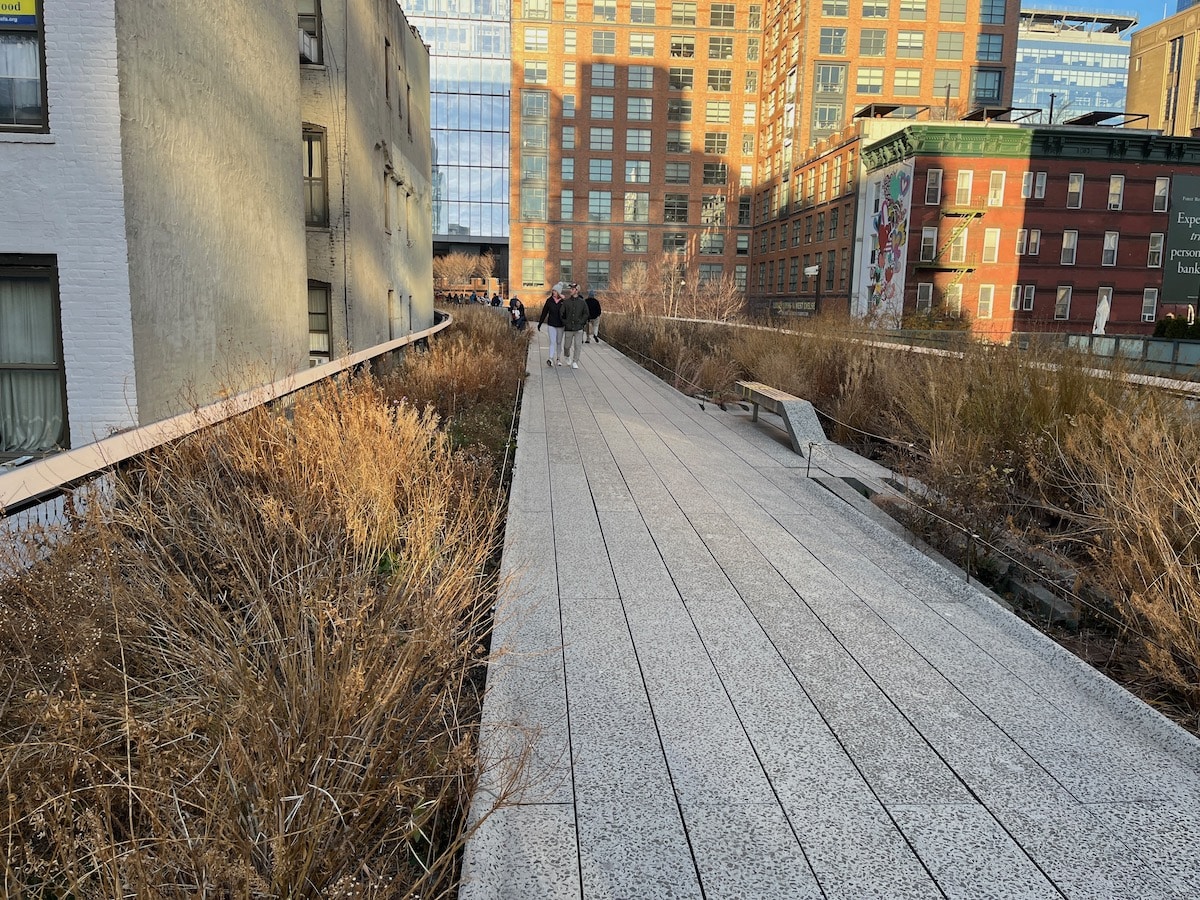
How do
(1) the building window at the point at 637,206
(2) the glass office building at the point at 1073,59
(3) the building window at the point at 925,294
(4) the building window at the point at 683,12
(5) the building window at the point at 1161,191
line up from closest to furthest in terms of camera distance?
(5) the building window at the point at 1161,191 < (3) the building window at the point at 925,294 < (4) the building window at the point at 683,12 < (1) the building window at the point at 637,206 < (2) the glass office building at the point at 1073,59

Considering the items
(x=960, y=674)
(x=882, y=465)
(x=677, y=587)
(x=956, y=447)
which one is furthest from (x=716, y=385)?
(x=960, y=674)

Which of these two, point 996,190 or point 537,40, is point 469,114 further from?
point 996,190

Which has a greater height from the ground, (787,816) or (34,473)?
(34,473)

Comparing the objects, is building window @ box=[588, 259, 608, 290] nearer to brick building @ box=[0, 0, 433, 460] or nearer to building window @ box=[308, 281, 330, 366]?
building window @ box=[308, 281, 330, 366]

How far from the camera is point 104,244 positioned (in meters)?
10.2

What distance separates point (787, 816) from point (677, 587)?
2.37 meters

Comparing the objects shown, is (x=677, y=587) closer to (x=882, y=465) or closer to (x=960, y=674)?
(x=960, y=674)

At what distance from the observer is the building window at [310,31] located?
19.2 meters

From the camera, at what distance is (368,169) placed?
22719mm

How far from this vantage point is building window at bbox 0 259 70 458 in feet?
34.1

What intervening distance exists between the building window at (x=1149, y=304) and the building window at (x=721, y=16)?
4796 centimetres

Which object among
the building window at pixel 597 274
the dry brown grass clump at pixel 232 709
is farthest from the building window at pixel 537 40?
the dry brown grass clump at pixel 232 709

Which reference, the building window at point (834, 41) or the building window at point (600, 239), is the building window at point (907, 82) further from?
the building window at point (600, 239)

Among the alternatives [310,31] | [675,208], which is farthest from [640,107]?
[310,31]
